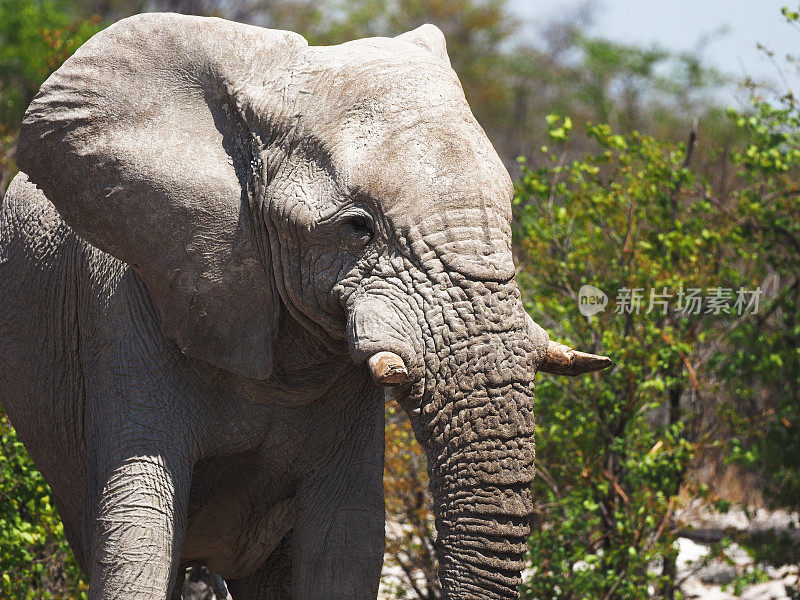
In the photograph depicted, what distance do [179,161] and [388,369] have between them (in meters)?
0.86

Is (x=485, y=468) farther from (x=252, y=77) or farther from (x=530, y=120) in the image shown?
(x=530, y=120)

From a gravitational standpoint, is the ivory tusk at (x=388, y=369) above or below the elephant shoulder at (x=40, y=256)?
below

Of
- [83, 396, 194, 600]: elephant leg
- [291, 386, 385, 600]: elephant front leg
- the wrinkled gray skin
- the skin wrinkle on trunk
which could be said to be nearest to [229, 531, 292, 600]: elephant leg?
the wrinkled gray skin

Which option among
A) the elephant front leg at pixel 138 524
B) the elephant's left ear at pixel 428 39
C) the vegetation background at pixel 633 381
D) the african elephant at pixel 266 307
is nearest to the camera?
the african elephant at pixel 266 307

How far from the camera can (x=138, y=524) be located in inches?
126

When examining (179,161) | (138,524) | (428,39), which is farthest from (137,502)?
(428,39)

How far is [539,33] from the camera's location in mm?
25875

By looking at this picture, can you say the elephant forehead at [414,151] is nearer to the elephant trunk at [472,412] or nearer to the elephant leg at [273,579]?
the elephant trunk at [472,412]

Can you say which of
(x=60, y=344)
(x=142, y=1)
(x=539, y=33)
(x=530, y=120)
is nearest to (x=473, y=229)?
(x=60, y=344)

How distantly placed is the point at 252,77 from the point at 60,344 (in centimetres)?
102

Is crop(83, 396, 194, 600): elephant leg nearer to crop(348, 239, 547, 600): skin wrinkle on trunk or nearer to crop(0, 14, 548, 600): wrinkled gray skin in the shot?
crop(0, 14, 548, 600): wrinkled gray skin

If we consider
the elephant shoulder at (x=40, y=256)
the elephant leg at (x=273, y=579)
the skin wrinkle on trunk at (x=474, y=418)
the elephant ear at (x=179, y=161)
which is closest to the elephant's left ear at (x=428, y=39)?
the elephant ear at (x=179, y=161)

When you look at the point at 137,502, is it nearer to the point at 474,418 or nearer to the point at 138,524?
the point at 138,524

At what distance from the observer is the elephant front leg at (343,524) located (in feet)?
11.9
